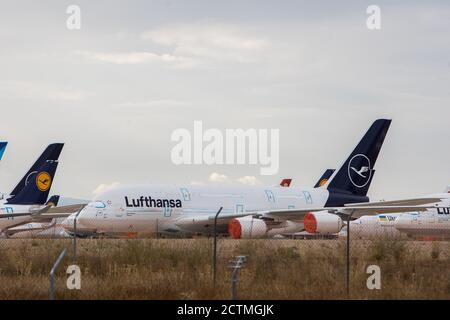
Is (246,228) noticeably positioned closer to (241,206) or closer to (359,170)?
(241,206)

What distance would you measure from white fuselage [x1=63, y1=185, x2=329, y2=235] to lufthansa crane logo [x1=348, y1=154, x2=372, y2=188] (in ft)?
7.07

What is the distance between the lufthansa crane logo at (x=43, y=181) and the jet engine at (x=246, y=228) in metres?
15.9

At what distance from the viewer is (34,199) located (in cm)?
5853

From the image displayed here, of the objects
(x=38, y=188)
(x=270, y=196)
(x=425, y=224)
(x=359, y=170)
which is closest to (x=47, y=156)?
(x=38, y=188)

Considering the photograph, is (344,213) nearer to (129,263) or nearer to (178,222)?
(178,222)

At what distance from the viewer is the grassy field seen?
20375mm

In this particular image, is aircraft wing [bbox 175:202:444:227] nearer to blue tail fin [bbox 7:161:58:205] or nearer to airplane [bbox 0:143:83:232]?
airplane [bbox 0:143:83:232]

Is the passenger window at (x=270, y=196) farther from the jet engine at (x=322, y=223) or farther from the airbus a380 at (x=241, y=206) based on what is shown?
the jet engine at (x=322, y=223)

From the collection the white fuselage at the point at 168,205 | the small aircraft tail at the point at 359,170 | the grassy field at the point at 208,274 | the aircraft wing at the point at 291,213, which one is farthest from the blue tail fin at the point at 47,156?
the grassy field at the point at 208,274

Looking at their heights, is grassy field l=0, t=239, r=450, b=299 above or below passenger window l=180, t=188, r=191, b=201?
below

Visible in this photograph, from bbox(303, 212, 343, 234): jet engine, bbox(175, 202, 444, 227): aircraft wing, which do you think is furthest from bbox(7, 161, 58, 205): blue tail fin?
bbox(303, 212, 343, 234): jet engine

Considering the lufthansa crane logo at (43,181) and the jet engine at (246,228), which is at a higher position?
the lufthansa crane logo at (43,181)

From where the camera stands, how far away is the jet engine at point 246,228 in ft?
156
